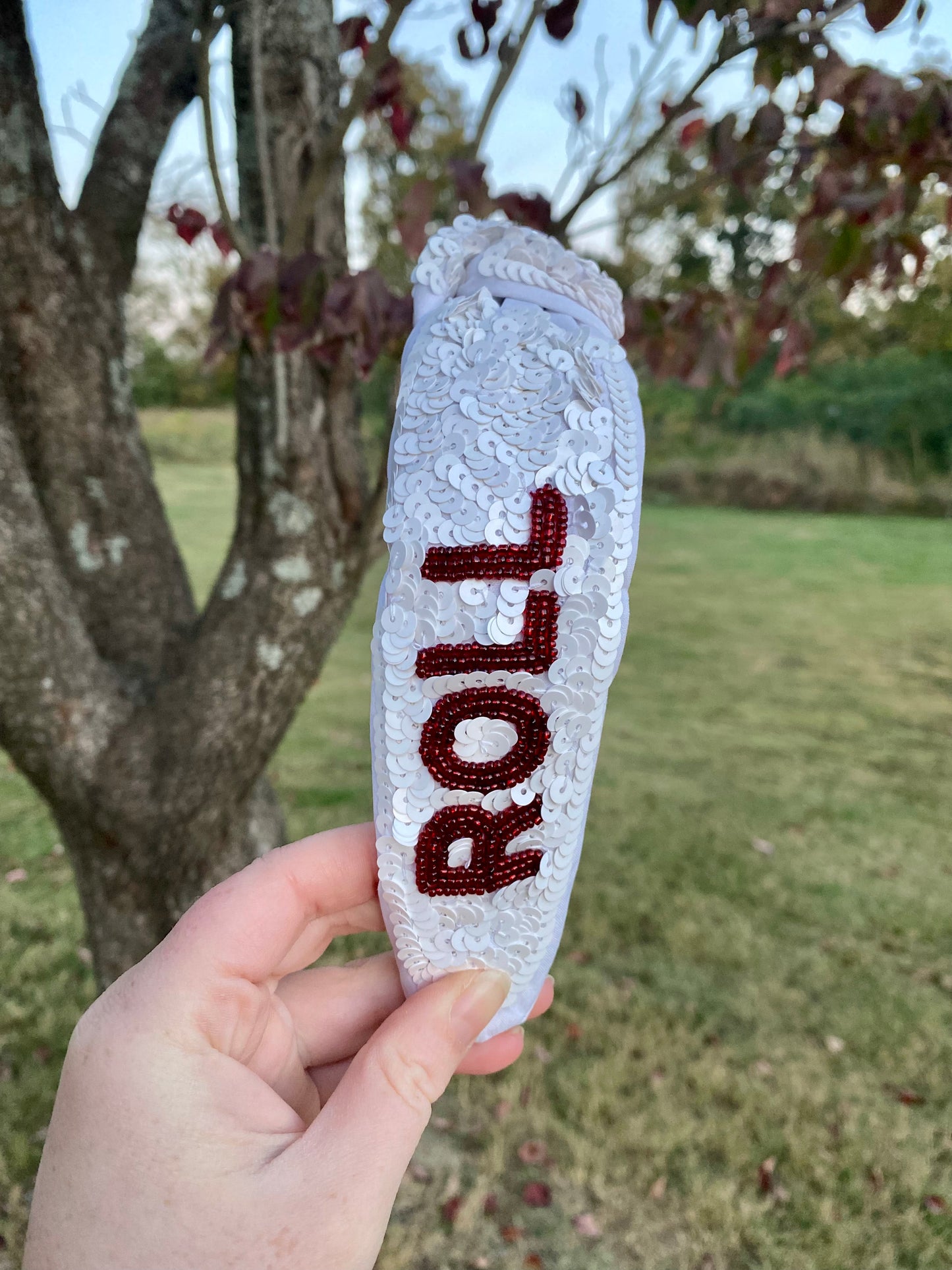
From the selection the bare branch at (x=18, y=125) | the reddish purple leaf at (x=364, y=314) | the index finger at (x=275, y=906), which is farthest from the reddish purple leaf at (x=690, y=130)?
the index finger at (x=275, y=906)

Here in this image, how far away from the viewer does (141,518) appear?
4.40ft

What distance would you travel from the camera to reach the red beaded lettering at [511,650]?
28.0 inches

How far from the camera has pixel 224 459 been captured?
8.31m

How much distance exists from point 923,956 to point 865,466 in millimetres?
5247

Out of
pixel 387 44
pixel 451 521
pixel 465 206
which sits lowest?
pixel 451 521

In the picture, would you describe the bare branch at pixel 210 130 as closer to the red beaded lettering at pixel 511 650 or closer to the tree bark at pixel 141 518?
the tree bark at pixel 141 518

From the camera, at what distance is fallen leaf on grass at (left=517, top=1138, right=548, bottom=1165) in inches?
56.8

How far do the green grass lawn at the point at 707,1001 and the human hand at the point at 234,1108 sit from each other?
788 mm

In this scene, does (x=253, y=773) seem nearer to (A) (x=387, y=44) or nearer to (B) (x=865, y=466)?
(A) (x=387, y=44)

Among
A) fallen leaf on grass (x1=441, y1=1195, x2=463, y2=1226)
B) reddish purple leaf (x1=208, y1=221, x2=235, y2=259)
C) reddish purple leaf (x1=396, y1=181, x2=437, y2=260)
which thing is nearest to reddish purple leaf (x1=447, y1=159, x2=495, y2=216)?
reddish purple leaf (x1=396, y1=181, x2=437, y2=260)

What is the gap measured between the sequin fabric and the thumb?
0.03 m

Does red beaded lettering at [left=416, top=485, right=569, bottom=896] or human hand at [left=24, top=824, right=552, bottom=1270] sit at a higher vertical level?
red beaded lettering at [left=416, top=485, right=569, bottom=896]

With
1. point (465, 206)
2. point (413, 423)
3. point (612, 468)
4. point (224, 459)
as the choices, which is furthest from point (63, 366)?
point (224, 459)

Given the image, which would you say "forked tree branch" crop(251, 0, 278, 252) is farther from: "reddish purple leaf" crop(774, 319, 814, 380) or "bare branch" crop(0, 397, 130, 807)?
"reddish purple leaf" crop(774, 319, 814, 380)
